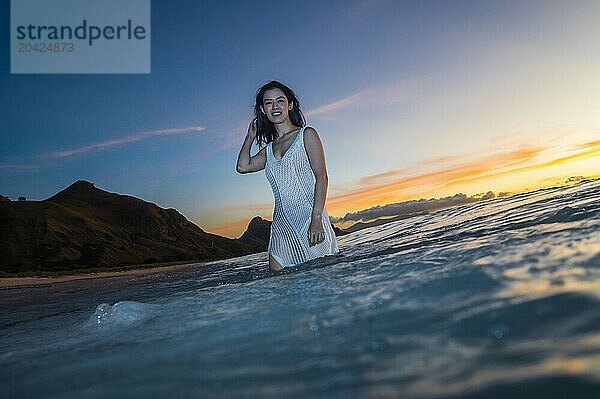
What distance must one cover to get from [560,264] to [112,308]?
190 cm

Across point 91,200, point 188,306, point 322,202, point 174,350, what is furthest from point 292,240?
point 91,200

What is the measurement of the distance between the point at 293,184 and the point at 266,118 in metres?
0.85

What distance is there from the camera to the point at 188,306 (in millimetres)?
1859

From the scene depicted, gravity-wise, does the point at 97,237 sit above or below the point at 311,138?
below

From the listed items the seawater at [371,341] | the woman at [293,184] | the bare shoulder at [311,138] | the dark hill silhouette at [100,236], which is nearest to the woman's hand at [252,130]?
the woman at [293,184]

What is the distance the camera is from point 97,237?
34.0m

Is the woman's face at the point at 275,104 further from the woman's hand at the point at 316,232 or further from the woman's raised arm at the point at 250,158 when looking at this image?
the woman's hand at the point at 316,232

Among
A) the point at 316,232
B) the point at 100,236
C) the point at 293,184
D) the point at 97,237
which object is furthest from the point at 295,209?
the point at 100,236

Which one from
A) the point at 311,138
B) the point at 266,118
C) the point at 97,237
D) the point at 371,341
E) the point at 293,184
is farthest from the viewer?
the point at 97,237

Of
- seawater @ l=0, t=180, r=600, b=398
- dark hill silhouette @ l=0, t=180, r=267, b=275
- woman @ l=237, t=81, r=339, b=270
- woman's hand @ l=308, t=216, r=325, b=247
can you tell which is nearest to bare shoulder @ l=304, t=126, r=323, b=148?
woman @ l=237, t=81, r=339, b=270

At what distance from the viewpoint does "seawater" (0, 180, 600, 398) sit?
0.76 m

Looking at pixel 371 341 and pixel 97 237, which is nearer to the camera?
pixel 371 341

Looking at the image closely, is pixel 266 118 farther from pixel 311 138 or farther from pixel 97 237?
pixel 97 237

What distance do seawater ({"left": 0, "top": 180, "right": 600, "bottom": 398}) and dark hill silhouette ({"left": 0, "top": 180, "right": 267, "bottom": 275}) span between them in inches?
828
